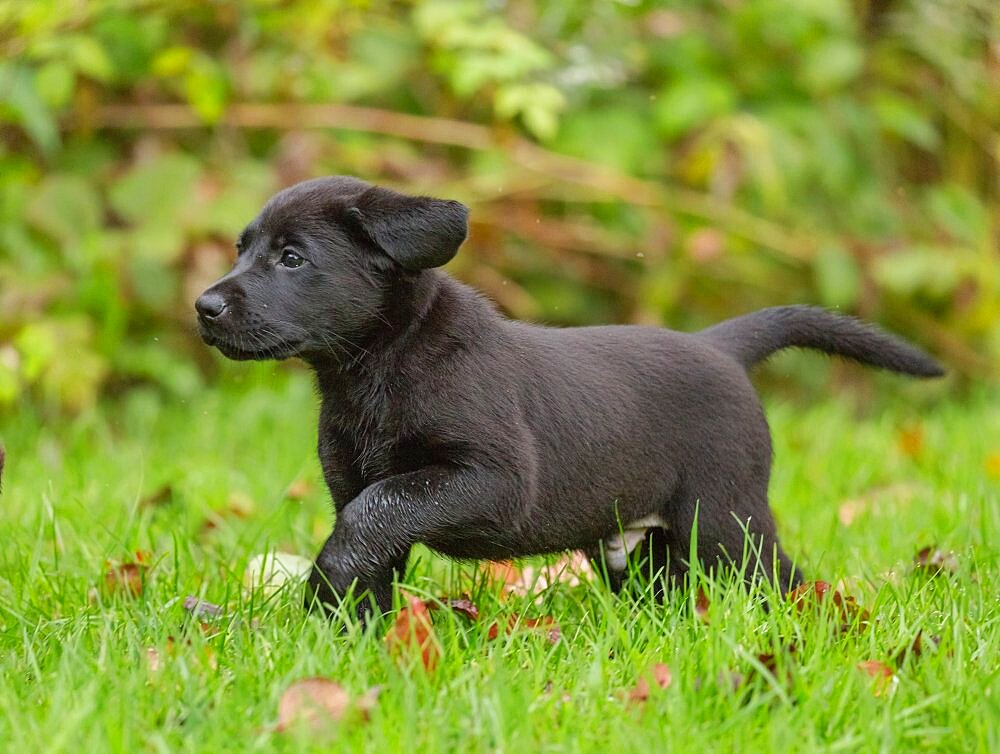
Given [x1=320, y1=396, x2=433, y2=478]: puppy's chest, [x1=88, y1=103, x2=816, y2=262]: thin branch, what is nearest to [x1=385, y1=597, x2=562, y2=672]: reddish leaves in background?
[x1=320, y1=396, x2=433, y2=478]: puppy's chest

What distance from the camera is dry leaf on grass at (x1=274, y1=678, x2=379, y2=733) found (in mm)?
2072

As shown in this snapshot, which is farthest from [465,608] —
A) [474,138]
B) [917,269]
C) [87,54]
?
[917,269]

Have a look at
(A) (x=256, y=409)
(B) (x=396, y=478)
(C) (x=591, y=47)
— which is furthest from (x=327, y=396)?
(C) (x=591, y=47)

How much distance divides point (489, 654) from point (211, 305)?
871 millimetres

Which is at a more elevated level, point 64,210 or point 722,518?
point 64,210

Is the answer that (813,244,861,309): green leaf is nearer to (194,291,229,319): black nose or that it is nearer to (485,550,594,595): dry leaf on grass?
(485,550,594,595): dry leaf on grass

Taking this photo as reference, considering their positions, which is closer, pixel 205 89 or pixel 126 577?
pixel 126 577

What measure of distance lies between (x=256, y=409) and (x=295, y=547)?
189cm

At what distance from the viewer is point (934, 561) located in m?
3.18

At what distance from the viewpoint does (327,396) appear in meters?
2.87

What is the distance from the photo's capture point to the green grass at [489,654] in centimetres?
207

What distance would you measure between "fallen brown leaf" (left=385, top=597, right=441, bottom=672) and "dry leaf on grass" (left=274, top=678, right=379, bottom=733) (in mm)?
158

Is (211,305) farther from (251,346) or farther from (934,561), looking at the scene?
(934,561)

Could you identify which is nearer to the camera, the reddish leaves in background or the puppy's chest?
the reddish leaves in background
